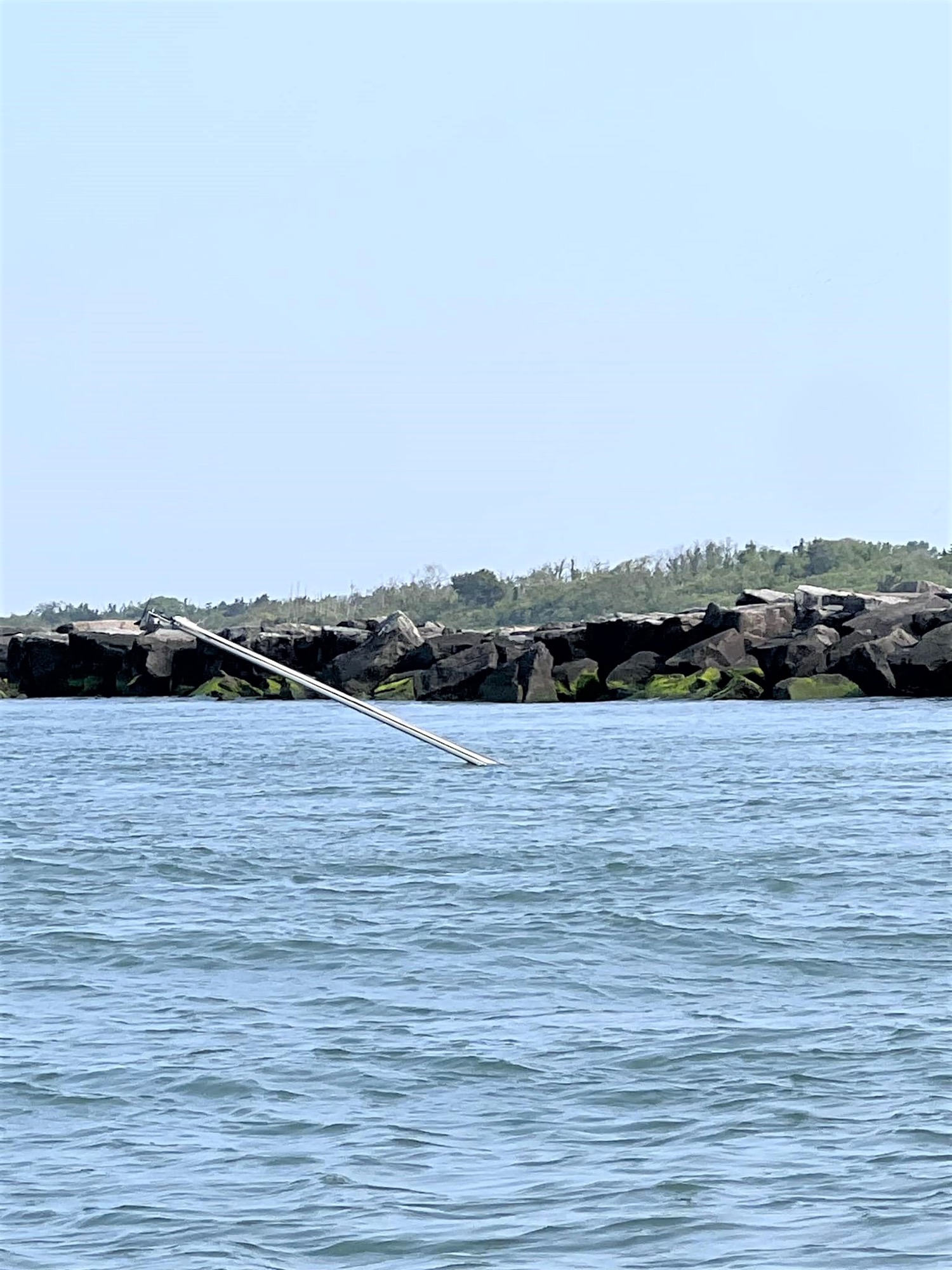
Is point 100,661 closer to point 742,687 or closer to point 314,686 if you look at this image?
point 742,687

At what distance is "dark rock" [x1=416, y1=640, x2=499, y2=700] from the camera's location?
41594 mm

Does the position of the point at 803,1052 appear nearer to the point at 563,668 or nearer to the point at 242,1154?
the point at 242,1154

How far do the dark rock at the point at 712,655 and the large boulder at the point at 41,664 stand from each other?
71.3 feet

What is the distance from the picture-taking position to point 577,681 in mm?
41844

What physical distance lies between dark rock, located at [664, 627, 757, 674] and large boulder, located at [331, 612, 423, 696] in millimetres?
7319

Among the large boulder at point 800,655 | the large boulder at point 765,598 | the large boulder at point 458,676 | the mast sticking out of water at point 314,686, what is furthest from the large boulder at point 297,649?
the mast sticking out of water at point 314,686

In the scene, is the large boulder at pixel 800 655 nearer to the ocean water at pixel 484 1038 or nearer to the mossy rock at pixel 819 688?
the mossy rock at pixel 819 688

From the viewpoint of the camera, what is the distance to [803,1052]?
8234mm

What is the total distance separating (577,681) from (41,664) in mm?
19972

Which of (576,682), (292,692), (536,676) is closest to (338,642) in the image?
(292,692)

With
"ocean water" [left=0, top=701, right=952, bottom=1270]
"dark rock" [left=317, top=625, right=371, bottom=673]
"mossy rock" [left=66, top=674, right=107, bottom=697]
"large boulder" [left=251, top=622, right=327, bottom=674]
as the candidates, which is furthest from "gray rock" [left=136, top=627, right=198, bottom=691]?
"ocean water" [left=0, top=701, right=952, bottom=1270]

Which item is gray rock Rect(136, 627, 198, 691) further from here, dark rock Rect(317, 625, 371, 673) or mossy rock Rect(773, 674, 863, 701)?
mossy rock Rect(773, 674, 863, 701)

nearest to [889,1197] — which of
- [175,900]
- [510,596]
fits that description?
[175,900]

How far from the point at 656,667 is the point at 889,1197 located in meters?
35.0
